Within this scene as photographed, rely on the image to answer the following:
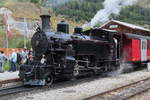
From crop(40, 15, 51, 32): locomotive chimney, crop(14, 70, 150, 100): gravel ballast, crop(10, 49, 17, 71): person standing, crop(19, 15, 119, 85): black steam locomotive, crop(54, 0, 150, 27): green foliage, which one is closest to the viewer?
crop(14, 70, 150, 100): gravel ballast

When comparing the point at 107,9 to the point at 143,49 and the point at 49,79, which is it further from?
the point at 49,79

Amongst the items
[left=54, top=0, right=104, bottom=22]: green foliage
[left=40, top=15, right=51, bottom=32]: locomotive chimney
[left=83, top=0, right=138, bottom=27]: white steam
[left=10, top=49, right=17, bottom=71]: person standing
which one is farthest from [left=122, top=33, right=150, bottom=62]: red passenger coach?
[left=54, top=0, right=104, bottom=22]: green foliage

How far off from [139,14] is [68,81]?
8242 centimetres

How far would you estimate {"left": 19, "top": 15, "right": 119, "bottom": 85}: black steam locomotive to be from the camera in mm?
12082

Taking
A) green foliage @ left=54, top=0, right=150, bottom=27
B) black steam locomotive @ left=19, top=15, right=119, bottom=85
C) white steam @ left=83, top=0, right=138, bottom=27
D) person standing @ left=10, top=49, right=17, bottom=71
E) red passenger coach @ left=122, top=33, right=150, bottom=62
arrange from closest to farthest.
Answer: black steam locomotive @ left=19, top=15, right=119, bottom=85 → person standing @ left=10, top=49, right=17, bottom=71 → red passenger coach @ left=122, top=33, right=150, bottom=62 → white steam @ left=83, top=0, right=138, bottom=27 → green foliage @ left=54, top=0, right=150, bottom=27

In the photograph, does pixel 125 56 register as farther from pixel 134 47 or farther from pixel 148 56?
pixel 148 56

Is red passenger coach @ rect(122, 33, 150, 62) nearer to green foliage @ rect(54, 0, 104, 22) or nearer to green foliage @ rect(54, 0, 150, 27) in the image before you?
green foliage @ rect(54, 0, 150, 27)

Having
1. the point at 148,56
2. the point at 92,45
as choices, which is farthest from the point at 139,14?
the point at 92,45

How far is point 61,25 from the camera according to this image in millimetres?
14023

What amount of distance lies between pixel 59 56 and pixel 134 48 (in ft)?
26.1

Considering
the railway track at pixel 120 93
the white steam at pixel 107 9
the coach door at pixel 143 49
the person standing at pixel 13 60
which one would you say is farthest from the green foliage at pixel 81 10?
the railway track at pixel 120 93

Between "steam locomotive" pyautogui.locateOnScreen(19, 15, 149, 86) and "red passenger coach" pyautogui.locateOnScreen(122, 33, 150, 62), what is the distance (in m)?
3.17

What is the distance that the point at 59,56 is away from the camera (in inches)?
503

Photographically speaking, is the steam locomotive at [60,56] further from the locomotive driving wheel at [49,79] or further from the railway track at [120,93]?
the railway track at [120,93]
